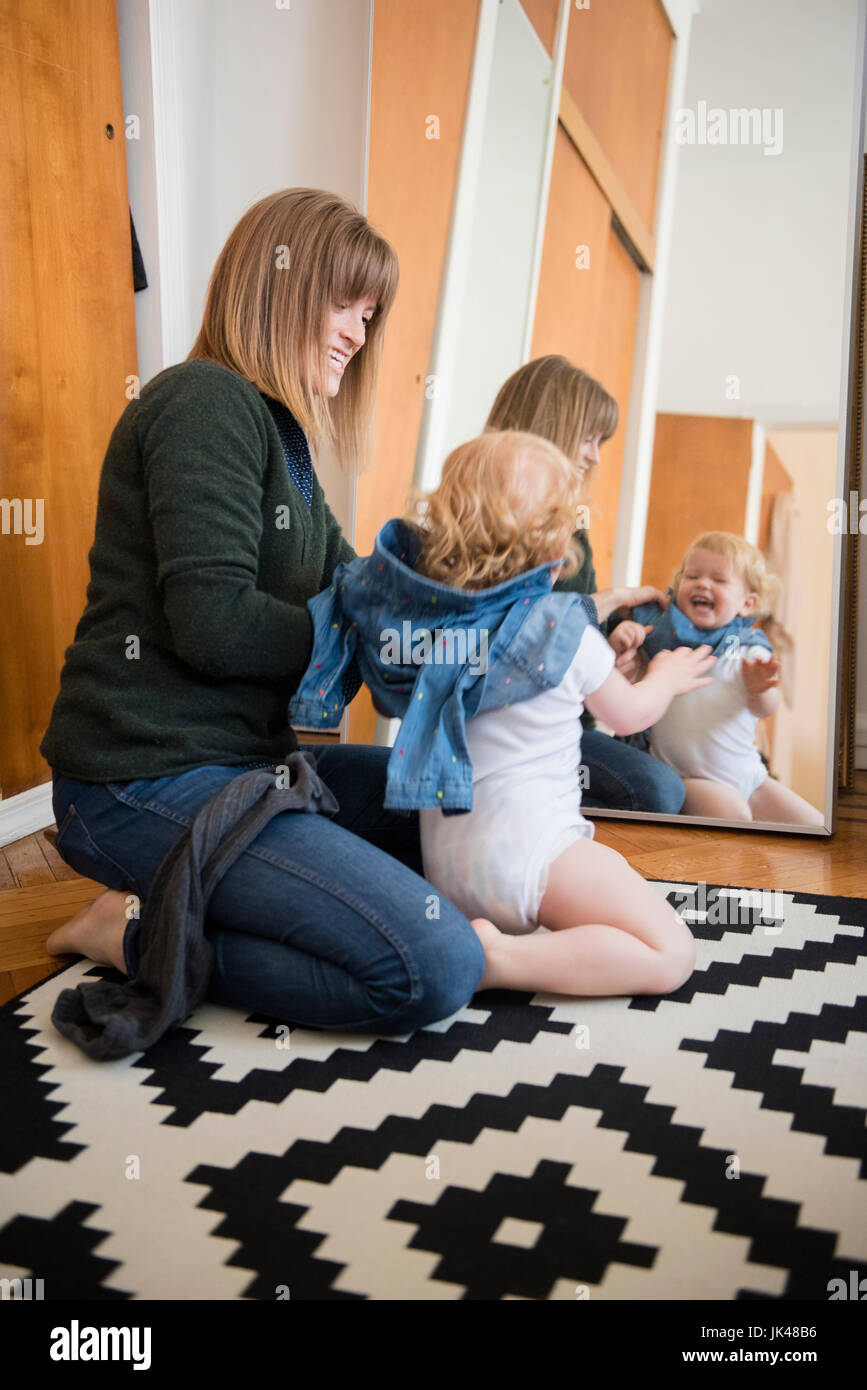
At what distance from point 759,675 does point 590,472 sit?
0.45 meters

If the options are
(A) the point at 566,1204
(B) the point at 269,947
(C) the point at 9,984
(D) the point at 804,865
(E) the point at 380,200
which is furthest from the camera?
(E) the point at 380,200

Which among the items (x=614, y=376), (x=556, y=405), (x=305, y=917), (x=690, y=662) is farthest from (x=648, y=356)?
(x=305, y=917)

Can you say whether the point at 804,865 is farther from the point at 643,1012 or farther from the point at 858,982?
the point at 643,1012

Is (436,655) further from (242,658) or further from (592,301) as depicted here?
(592,301)

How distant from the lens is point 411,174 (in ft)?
7.42

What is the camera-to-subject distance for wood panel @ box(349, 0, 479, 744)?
2205mm

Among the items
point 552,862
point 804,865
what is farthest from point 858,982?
point 804,865

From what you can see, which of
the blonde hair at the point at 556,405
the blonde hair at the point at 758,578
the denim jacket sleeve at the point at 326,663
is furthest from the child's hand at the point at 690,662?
the denim jacket sleeve at the point at 326,663

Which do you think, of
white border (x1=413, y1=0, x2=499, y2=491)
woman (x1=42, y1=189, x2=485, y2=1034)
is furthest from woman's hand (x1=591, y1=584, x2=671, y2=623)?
woman (x1=42, y1=189, x2=485, y2=1034)

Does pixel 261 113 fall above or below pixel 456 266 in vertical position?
above

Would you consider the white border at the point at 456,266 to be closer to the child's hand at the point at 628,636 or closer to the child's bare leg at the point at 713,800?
the child's hand at the point at 628,636

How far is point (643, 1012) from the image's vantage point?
1.24 meters

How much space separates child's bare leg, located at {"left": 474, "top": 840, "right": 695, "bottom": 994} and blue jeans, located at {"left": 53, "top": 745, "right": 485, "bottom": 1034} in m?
0.06

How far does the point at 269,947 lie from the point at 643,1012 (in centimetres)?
40
